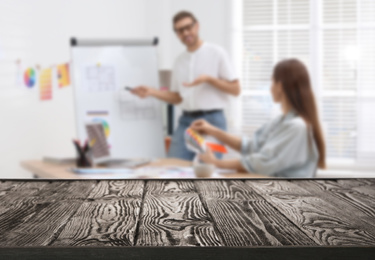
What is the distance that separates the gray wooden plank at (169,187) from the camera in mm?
992

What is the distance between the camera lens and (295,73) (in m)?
2.47

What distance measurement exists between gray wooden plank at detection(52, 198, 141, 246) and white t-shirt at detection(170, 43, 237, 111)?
2.78m

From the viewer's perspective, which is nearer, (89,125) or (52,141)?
A: (89,125)

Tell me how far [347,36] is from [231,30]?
990 mm

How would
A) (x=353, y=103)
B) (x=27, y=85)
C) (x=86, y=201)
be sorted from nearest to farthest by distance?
(x=86, y=201)
(x=27, y=85)
(x=353, y=103)

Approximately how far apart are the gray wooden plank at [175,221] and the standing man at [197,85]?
2637 millimetres

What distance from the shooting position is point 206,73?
3.68 meters

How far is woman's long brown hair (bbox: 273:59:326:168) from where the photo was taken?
242cm

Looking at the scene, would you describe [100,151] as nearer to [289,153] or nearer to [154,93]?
[154,93]

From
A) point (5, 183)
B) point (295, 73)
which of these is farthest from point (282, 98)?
point (5, 183)

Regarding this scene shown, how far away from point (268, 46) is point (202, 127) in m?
2.11

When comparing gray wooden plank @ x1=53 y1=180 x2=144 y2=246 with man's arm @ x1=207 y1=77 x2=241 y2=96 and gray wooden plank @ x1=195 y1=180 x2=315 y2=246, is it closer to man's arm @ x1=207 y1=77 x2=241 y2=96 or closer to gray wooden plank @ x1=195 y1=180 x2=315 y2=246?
gray wooden plank @ x1=195 y1=180 x2=315 y2=246

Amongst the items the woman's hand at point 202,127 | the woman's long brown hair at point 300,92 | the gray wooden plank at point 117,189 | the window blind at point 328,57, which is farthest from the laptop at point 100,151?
the window blind at point 328,57

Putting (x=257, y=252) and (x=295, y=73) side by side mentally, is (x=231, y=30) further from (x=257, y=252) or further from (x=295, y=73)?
(x=257, y=252)
